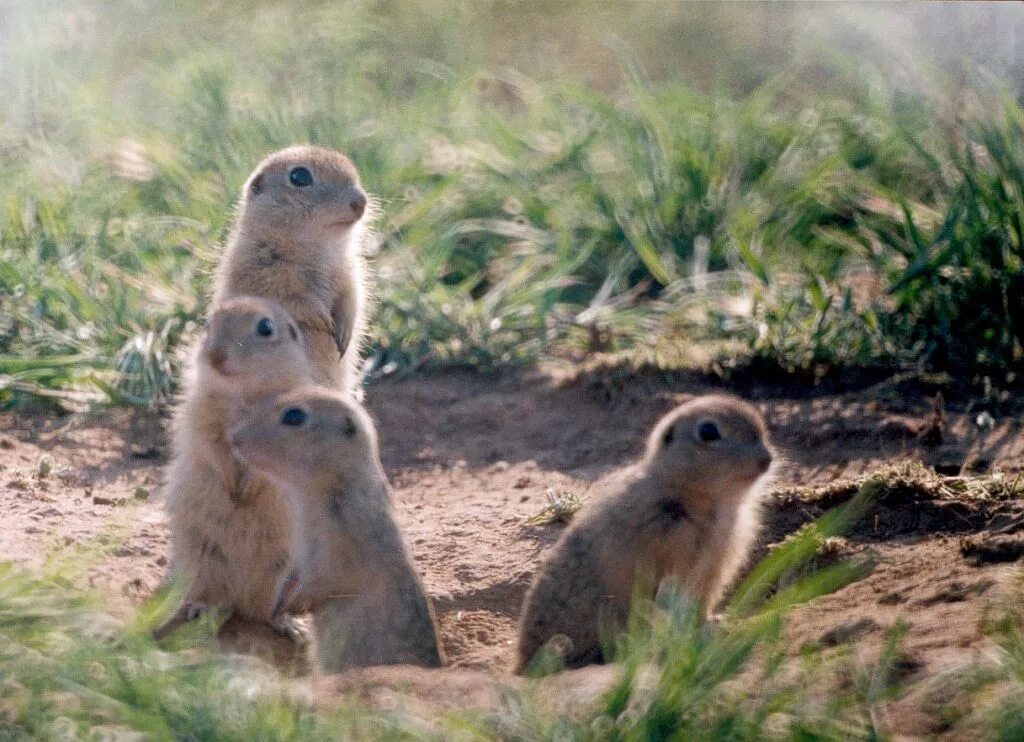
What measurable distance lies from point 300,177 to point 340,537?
2.03 meters

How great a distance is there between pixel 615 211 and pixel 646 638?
4.35m

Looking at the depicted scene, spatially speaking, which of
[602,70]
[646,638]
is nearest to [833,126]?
[602,70]

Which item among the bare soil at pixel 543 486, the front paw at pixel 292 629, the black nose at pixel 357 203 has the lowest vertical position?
the front paw at pixel 292 629

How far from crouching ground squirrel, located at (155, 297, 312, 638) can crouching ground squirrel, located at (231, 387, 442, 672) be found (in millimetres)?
388

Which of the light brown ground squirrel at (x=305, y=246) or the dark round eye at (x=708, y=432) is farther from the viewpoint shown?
the light brown ground squirrel at (x=305, y=246)

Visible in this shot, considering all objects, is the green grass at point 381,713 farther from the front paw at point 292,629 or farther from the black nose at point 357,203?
the black nose at point 357,203

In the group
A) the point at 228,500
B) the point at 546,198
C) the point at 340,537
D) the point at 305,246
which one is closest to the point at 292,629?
the point at 228,500

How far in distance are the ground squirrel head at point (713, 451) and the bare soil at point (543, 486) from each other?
1.48 ft

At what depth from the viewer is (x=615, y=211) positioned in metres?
7.64

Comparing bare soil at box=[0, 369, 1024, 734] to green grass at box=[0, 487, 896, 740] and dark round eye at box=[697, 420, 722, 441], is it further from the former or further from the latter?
dark round eye at box=[697, 420, 722, 441]

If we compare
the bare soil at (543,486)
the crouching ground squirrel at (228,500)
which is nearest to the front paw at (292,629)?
the crouching ground squirrel at (228,500)

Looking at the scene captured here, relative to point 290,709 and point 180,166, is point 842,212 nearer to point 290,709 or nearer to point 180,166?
point 180,166

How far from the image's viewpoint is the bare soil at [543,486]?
4195 mm

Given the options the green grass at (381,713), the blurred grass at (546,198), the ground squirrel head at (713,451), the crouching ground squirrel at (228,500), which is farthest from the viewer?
the blurred grass at (546,198)
